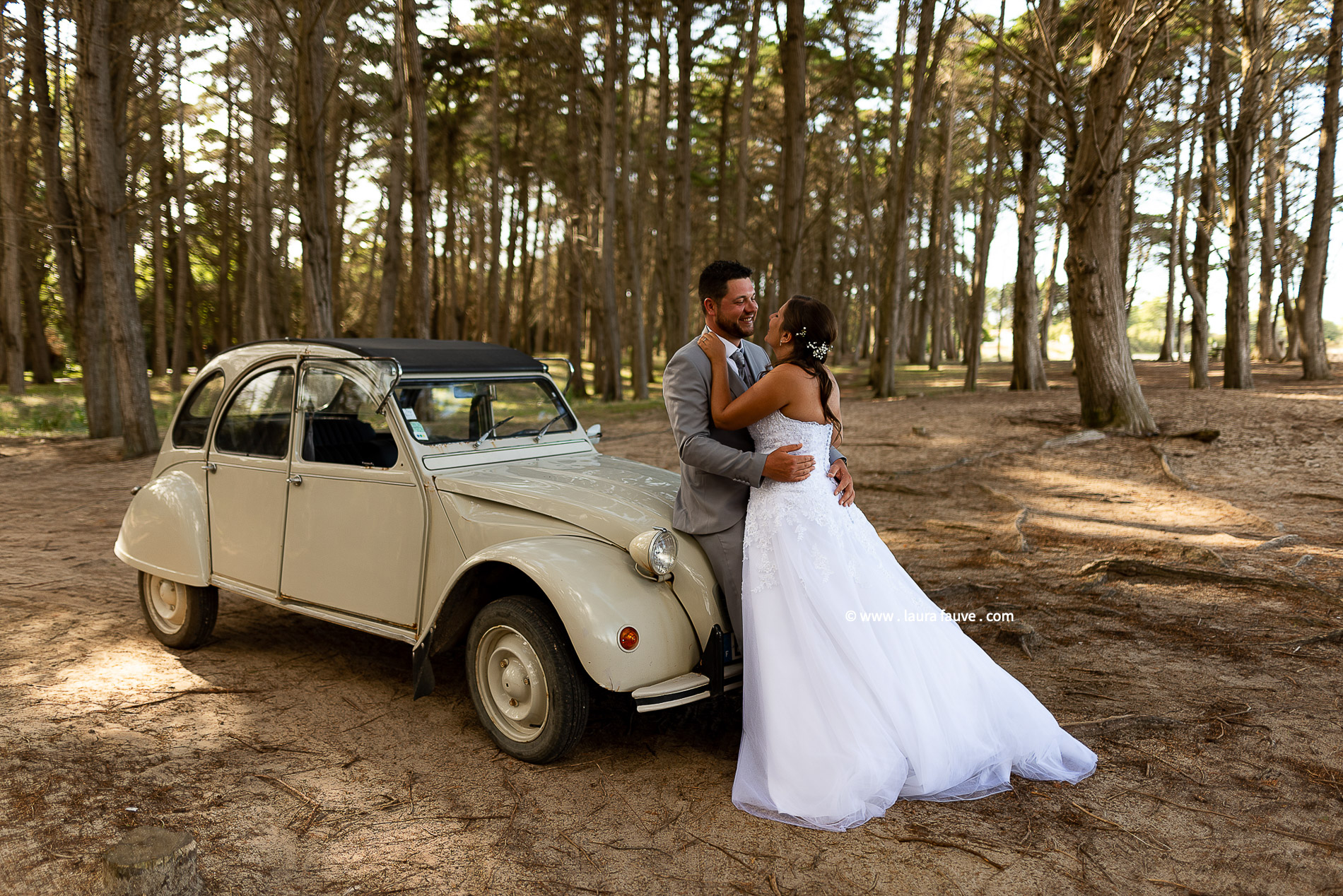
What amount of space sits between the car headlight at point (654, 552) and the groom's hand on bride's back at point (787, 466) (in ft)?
1.80

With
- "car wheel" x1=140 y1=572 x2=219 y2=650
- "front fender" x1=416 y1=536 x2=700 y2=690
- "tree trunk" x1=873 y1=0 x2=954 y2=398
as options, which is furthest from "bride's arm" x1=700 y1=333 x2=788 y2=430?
"tree trunk" x1=873 y1=0 x2=954 y2=398

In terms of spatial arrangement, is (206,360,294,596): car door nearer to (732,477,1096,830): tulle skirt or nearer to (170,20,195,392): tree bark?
(732,477,1096,830): tulle skirt

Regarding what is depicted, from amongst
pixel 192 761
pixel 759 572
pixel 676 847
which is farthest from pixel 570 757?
pixel 192 761

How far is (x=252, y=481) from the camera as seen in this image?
5.02 metres

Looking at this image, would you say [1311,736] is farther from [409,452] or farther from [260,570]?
[260,570]

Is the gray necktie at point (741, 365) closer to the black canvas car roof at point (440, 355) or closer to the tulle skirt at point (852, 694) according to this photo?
the tulle skirt at point (852, 694)

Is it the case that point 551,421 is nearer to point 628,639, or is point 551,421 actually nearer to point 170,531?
point 628,639

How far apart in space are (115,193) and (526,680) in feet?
43.2

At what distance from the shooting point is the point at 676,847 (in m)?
3.15

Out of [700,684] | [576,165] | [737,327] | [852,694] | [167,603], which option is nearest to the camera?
[852,694]

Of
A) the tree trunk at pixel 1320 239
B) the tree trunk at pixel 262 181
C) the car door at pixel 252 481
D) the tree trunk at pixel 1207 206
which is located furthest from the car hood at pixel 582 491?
the tree trunk at pixel 262 181

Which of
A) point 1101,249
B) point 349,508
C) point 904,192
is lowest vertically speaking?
point 349,508

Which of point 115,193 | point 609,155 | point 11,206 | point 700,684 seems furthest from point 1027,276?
point 11,206

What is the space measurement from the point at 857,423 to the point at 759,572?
11.8 meters
